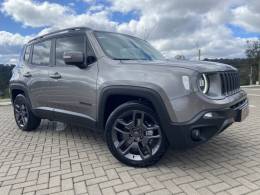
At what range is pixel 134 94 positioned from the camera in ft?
11.4

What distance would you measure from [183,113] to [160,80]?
469mm

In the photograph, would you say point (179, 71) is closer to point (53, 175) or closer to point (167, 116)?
point (167, 116)

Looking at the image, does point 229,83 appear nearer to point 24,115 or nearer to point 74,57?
point 74,57

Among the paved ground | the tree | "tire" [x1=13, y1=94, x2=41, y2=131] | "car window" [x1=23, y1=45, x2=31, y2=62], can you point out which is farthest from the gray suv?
the tree

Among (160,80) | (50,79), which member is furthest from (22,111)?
(160,80)

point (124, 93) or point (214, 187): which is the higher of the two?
point (124, 93)

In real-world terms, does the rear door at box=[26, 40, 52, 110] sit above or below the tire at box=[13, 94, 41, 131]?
above

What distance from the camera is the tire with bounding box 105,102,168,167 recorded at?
348cm

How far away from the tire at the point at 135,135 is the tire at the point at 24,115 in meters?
2.71

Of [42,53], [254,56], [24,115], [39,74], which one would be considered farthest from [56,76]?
[254,56]

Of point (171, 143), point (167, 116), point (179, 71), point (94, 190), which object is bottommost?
point (94, 190)

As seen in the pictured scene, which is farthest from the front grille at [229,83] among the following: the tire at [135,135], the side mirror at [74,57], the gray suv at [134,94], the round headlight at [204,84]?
the side mirror at [74,57]

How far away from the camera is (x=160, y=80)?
329 cm

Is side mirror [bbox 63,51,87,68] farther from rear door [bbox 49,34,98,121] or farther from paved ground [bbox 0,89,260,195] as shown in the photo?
paved ground [bbox 0,89,260,195]
